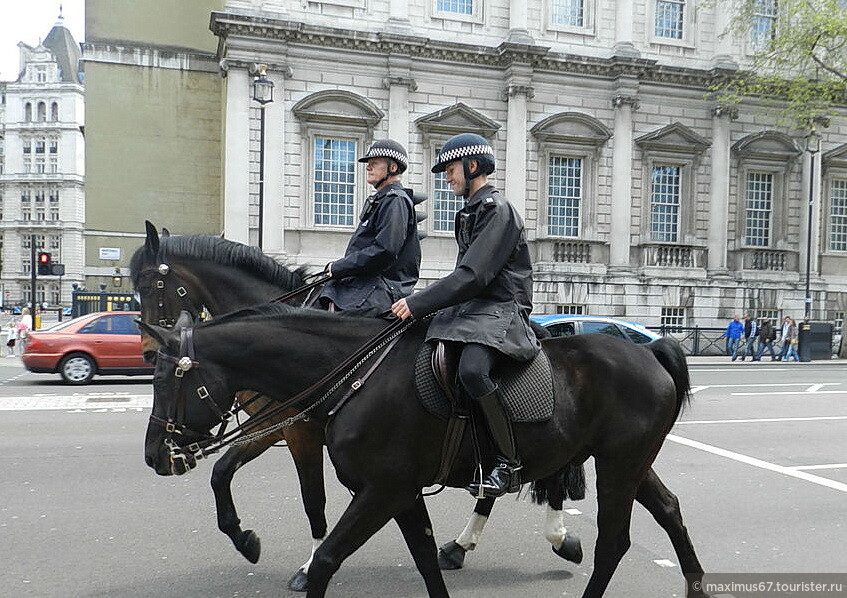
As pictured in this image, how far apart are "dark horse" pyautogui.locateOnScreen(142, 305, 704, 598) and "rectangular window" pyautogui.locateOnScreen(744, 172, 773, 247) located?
28.5m

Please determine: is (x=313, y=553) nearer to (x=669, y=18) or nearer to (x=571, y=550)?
(x=571, y=550)

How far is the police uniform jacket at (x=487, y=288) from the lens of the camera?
12.7 ft

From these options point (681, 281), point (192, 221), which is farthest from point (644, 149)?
point (192, 221)

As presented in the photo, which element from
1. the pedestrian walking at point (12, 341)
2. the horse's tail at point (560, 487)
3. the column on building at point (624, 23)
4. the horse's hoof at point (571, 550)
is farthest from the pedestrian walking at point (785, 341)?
the pedestrian walking at point (12, 341)

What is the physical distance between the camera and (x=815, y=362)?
26.6 m

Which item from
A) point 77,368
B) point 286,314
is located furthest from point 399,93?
point 286,314

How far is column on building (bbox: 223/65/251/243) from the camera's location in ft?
80.9

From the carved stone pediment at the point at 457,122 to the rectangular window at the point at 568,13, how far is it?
5.11 m

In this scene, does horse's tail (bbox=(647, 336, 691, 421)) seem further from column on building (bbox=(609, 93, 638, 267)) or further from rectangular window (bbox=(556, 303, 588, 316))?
column on building (bbox=(609, 93, 638, 267))

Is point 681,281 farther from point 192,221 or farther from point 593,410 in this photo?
point 593,410

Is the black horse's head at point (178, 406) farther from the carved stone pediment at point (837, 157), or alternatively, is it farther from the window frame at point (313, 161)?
the carved stone pediment at point (837, 157)

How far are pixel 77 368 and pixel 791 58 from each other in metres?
28.2

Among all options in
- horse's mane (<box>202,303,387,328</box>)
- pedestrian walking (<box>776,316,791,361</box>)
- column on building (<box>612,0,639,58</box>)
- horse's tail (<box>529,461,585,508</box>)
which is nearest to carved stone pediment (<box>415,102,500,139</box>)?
column on building (<box>612,0,639,58</box>)

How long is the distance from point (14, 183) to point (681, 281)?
110m
